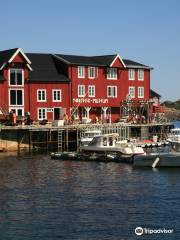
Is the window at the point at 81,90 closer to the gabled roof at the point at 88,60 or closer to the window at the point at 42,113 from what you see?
the gabled roof at the point at 88,60

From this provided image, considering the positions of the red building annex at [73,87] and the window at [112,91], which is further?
the window at [112,91]

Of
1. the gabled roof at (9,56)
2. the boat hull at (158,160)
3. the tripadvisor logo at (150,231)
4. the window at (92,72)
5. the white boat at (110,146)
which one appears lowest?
the tripadvisor logo at (150,231)

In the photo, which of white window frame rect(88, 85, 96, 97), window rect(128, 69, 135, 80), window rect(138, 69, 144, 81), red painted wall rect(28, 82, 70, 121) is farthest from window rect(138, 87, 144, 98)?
red painted wall rect(28, 82, 70, 121)

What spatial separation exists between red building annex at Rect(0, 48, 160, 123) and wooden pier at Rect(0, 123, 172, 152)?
3732mm

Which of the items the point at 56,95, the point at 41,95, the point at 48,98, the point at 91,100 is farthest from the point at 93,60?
the point at 41,95

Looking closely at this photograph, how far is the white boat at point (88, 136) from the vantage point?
67.5 m

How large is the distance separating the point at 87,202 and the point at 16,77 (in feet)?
143

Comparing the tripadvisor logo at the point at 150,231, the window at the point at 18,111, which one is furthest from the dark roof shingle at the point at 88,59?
the tripadvisor logo at the point at 150,231

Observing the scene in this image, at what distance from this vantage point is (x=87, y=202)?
119 feet

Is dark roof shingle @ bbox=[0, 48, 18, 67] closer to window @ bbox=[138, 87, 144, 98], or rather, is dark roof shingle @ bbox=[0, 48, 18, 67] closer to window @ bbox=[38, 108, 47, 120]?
window @ bbox=[38, 108, 47, 120]

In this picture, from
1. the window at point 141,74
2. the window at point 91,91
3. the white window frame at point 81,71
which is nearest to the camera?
the white window frame at point 81,71

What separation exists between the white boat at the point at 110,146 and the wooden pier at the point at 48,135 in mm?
9958

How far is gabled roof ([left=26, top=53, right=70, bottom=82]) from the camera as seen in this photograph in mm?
79875

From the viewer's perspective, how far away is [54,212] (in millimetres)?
33469
